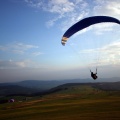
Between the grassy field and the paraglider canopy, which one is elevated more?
the paraglider canopy

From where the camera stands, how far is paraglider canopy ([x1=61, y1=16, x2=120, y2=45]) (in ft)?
87.3

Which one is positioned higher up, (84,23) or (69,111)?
(84,23)

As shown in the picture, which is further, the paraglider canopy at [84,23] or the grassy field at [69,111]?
the grassy field at [69,111]

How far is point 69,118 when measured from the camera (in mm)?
40375

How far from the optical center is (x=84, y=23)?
1113 inches

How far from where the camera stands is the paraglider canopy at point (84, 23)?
26605mm

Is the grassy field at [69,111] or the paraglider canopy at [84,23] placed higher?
the paraglider canopy at [84,23]

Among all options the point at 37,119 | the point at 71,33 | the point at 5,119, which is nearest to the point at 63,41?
the point at 71,33

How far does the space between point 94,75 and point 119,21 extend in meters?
7.59

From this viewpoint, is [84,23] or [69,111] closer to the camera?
[84,23]

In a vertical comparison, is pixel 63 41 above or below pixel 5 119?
above

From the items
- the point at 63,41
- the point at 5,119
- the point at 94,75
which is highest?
the point at 63,41

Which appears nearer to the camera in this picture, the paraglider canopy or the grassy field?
the paraglider canopy

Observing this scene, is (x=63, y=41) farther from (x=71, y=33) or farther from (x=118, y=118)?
(x=118, y=118)
